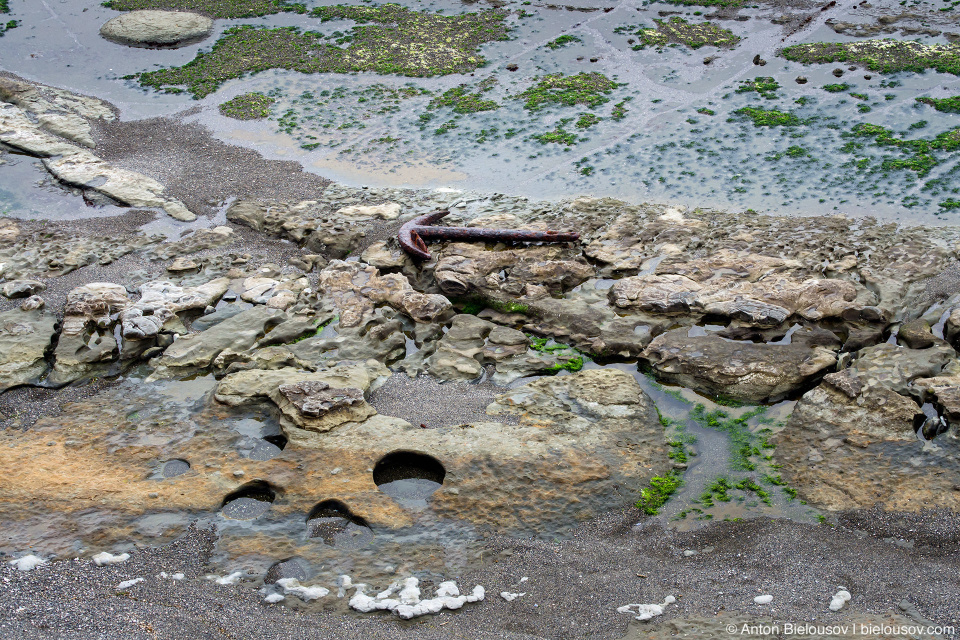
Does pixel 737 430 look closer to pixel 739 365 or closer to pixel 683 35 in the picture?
pixel 739 365

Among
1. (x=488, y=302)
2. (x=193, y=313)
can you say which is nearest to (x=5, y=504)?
(x=193, y=313)

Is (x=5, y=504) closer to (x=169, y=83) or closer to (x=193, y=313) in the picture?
(x=193, y=313)

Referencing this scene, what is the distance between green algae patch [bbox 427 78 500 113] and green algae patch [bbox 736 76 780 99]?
3757 millimetres

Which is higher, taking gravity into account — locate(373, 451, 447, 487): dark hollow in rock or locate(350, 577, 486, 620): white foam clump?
locate(350, 577, 486, 620): white foam clump

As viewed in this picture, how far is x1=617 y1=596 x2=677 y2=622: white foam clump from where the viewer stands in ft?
14.4

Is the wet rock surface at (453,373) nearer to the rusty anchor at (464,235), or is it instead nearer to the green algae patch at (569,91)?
the rusty anchor at (464,235)

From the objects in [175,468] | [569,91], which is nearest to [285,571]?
[175,468]

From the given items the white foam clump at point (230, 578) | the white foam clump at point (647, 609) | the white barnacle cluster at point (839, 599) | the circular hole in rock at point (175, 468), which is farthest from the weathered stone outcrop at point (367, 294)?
the white barnacle cluster at point (839, 599)

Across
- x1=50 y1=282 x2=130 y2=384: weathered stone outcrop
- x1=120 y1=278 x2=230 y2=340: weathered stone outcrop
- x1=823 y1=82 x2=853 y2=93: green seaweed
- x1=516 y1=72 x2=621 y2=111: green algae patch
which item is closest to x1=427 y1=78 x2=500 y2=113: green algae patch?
x1=516 y1=72 x2=621 y2=111: green algae patch

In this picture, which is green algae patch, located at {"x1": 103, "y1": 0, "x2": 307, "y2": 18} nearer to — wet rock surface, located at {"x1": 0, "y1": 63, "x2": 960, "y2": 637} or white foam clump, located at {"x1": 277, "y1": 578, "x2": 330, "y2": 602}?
wet rock surface, located at {"x1": 0, "y1": 63, "x2": 960, "y2": 637}

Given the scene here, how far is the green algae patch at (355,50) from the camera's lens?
12.8m

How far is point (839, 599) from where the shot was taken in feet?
14.4

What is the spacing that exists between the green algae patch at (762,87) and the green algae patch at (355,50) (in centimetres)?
435

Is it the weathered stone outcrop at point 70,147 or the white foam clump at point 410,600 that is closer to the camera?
the white foam clump at point 410,600
